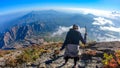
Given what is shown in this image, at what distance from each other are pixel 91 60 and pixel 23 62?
589 cm

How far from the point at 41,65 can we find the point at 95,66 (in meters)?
4.25

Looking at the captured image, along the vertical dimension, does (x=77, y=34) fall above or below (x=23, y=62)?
above

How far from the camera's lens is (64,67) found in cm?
1781

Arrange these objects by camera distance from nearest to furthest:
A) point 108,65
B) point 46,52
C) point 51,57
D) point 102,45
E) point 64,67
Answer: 1. point 108,65
2. point 64,67
3. point 51,57
4. point 46,52
5. point 102,45

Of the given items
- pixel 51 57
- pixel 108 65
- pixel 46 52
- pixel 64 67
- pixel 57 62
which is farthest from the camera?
pixel 46 52

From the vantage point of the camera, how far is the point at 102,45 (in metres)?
27.3

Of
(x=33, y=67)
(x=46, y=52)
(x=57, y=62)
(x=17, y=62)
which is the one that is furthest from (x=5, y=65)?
(x=46, y=52)

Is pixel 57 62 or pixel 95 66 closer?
pixel 95 66

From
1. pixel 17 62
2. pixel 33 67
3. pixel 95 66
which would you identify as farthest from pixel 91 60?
pixel 17 62

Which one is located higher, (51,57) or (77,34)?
(77,34)

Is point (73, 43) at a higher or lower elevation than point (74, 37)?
lower

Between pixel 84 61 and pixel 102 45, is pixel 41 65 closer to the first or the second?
pixel 84 61

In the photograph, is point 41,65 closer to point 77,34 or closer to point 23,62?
point 23,62

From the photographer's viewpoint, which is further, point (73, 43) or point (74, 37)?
point (73, 43)
